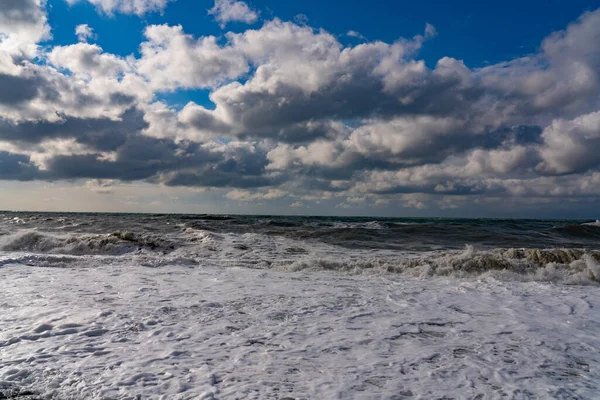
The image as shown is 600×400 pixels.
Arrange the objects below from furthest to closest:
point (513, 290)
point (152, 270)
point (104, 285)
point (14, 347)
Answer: point (152, 270) → point (513, 290) → point (104, 285) → point (14, 347)

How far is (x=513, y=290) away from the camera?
370 inches

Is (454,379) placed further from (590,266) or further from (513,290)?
(590,266)

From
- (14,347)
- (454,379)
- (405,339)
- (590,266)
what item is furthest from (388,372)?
(590,266)

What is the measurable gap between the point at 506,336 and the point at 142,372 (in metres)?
5.00

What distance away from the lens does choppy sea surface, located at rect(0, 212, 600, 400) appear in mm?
3953

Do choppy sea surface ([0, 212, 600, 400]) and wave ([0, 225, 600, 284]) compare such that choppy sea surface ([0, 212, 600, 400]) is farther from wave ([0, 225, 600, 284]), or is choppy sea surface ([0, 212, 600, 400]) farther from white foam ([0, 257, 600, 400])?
wave ([0, 225, 600, 284])

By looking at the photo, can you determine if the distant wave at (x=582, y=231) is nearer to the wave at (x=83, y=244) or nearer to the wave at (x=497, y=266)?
the wave at (x=497, y=266)

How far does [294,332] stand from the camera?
5707 mm

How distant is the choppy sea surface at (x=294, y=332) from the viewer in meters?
3.95

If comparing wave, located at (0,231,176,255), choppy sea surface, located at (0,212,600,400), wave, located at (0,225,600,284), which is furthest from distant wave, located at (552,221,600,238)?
wave, located at (0,231,176,255)

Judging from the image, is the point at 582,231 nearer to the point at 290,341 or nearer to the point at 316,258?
the point at 316,258

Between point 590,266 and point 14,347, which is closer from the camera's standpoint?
point 14,347

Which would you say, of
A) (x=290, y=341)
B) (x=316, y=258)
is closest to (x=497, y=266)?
(x=316, y=258)

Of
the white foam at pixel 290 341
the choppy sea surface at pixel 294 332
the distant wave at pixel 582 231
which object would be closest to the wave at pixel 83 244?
the choppy sea surface at pixel 294 332
